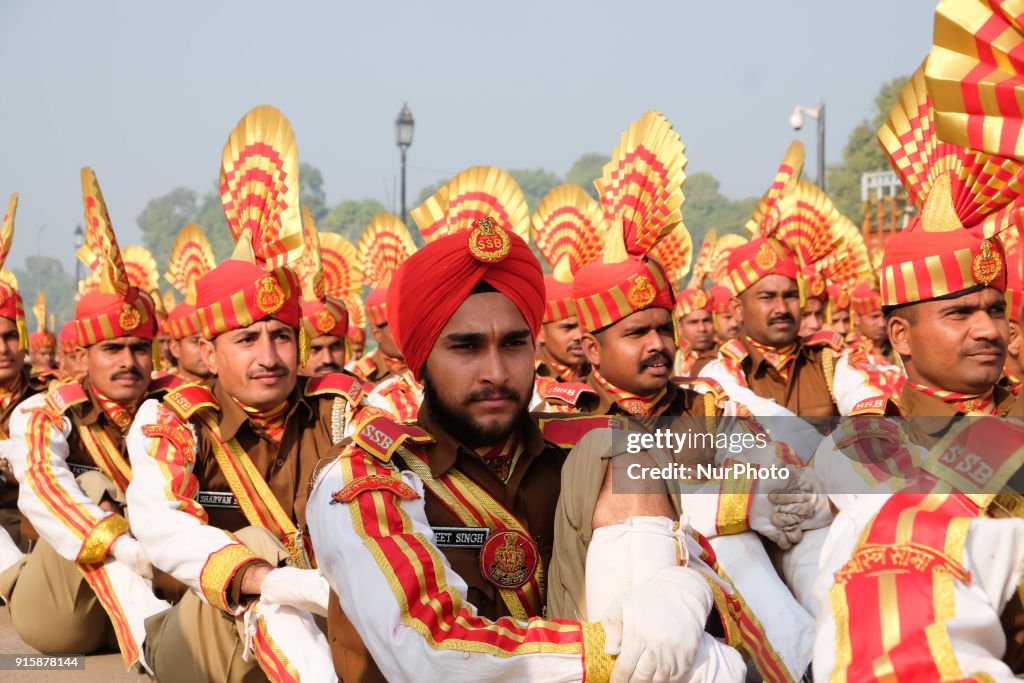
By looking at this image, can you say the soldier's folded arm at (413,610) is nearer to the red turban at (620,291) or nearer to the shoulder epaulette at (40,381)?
the red turban at (620,291)

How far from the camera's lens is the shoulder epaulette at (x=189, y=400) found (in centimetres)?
541

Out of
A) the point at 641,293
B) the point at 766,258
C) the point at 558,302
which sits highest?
the point at 766,258

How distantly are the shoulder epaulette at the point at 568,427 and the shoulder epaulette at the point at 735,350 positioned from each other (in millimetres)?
6097

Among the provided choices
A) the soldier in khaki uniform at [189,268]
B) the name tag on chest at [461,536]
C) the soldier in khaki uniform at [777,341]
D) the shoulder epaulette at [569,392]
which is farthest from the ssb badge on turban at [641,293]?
the soldier in khaki uniform at [189,268]

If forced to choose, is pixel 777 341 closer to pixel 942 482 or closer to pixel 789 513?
pixel 789 513

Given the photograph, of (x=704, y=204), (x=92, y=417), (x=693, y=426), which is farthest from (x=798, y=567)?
(x=704, y=204)

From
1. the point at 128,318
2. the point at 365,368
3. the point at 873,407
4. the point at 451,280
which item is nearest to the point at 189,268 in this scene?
the point at 365,368

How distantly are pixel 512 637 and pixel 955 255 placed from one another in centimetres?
226

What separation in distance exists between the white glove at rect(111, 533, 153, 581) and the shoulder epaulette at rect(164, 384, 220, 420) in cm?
88

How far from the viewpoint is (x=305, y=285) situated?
11625 mm

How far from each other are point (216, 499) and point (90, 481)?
6.01 ft

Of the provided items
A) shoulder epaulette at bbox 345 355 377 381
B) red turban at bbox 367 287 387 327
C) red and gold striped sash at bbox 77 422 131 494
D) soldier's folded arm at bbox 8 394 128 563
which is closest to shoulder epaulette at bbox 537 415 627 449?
soldier's folded arm at bbox 8 394 128 563

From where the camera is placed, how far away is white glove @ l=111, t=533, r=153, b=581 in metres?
5.94

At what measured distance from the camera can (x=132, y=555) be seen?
6.06m
